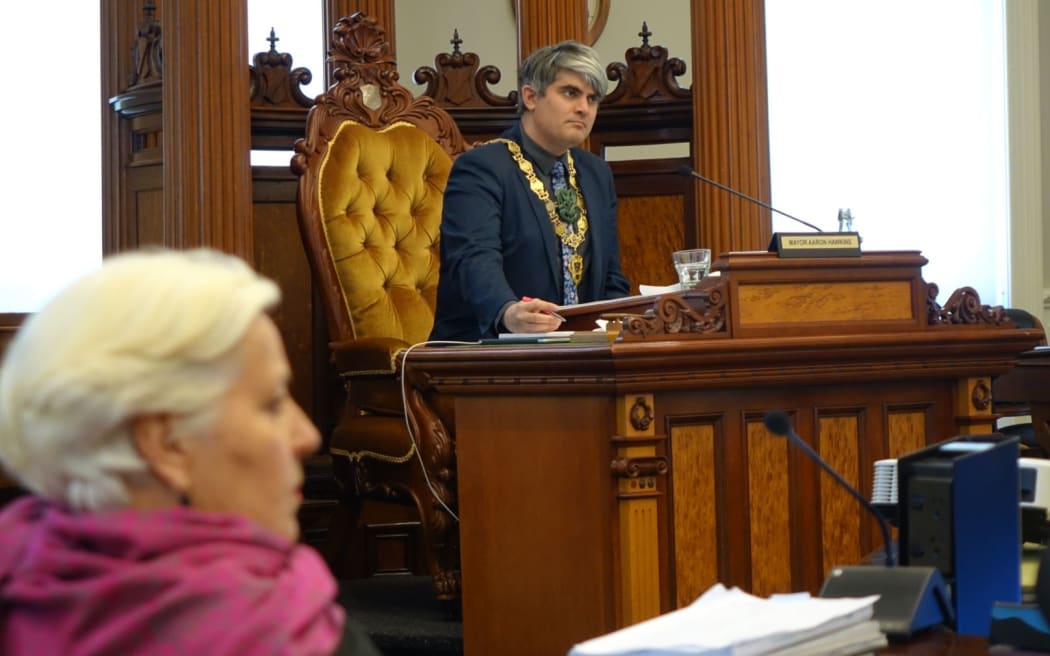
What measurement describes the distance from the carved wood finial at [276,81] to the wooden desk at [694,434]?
7.11 ft

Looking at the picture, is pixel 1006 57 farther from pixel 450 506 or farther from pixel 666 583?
pixel 666 583

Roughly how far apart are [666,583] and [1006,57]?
4.75m

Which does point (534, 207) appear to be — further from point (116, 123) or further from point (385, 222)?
point (116, 123)

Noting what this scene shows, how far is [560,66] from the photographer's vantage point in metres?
3.67

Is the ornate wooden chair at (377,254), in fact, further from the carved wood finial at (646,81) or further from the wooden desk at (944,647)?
the wooden desk at (944,647)

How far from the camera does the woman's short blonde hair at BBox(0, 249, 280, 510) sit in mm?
944

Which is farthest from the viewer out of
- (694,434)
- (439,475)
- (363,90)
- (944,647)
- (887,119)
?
(887,119)

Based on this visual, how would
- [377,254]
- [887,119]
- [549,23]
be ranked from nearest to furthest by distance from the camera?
[377,254], [549,23], [887,119]

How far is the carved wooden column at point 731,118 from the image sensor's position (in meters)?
4.71

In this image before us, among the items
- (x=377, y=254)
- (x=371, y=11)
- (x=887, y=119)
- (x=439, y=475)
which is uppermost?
(x=371, y=11)

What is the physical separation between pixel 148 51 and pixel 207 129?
0.86m

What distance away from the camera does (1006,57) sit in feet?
21.9

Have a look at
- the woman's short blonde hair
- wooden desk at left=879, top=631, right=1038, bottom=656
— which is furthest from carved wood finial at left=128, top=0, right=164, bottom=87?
the woman's short blonde hair

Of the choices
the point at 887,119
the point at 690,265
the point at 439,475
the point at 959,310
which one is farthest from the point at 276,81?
the point at 887,119
